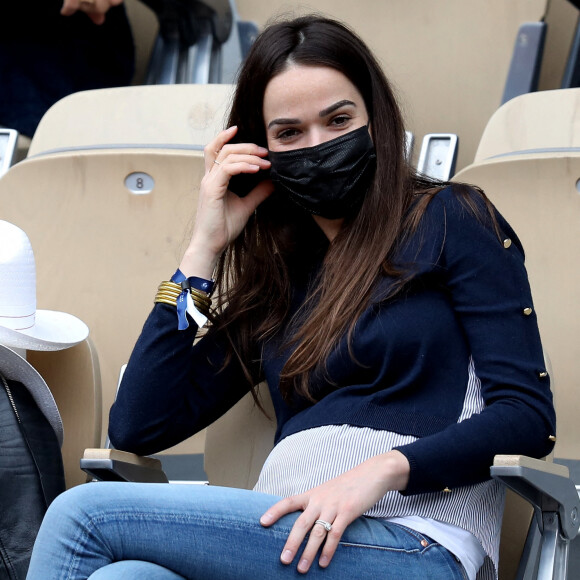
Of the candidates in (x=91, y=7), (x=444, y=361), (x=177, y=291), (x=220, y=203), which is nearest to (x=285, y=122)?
(x=220, y=203)

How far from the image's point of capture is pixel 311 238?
1.57 metres

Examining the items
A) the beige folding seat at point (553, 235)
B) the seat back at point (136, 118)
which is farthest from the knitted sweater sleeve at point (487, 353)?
the seat back at point (136, 118)

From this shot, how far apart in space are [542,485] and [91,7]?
212 centimetres

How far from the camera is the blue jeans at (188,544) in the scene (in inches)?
42.5

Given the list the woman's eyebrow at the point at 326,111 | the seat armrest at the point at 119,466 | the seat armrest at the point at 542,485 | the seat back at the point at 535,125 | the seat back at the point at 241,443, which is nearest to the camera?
the seat armrest at the point at 542,485

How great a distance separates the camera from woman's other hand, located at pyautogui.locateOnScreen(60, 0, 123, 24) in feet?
8.85

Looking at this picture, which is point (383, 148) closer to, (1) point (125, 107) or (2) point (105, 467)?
(2) point (105, 467)

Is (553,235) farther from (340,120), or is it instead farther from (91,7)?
(91,7)

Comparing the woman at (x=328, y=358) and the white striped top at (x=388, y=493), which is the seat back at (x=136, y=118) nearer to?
the woman at (x=328, y=358)

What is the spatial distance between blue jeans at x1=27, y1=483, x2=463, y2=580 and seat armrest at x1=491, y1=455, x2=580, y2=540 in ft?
0.42

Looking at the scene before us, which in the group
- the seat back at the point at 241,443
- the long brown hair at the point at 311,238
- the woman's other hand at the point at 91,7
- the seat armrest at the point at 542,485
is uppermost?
the woman's other hand at the point at 91,7

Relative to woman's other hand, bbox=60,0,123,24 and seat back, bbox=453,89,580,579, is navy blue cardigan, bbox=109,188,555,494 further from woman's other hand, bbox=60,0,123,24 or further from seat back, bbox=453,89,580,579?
woman's other hand, bbox=60,0,123,24

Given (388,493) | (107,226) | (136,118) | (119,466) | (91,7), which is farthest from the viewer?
(91,7)

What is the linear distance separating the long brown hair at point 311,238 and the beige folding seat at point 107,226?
275 millimetres
